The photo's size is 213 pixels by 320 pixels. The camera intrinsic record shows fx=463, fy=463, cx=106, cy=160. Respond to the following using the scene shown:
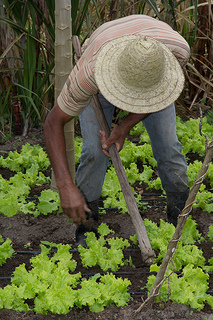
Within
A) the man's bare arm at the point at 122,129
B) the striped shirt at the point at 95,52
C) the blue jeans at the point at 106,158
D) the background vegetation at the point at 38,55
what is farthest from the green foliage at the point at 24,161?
the striped shirt at the point at 95,52

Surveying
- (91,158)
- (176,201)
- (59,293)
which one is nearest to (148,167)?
(176,201)

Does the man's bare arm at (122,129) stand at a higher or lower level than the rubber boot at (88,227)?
higher

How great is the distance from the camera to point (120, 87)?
2.24 m

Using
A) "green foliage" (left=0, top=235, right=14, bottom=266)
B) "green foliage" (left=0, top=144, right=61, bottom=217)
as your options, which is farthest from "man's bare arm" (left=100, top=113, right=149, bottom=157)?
"green foliage" (left=0, top=144, right=61, bottom=217)

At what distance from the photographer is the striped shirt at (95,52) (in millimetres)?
2400

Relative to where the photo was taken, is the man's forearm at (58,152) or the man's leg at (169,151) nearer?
the man's forearm at (58,152)

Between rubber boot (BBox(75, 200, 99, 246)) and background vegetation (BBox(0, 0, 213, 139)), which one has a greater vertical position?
background vegetation (BBox(0, 0, 213, 139))

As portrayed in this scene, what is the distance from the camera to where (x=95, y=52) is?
7.98 feet

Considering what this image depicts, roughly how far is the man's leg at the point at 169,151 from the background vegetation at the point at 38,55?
127 cm

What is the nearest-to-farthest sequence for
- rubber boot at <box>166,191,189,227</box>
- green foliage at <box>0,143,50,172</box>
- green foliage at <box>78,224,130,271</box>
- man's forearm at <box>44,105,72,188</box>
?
man's forearm at <box>44,105,72,188</box>
green foliage at <box>78,224,130,271</box>
rubber boot at <box>166,191,189,227</box>
green foliage at <box>0,143,50,172</box>

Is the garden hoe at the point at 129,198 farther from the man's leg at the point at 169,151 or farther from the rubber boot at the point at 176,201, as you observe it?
the rubber boot at the point at 176,201

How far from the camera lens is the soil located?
7.67ft

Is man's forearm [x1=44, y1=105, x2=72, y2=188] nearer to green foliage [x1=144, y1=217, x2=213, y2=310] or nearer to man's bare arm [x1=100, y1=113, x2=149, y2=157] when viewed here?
man's bare arm [x1=100, y1=113, x2=149, y2=157]

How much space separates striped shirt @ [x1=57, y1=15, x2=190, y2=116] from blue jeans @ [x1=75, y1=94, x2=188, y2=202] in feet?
1.03
